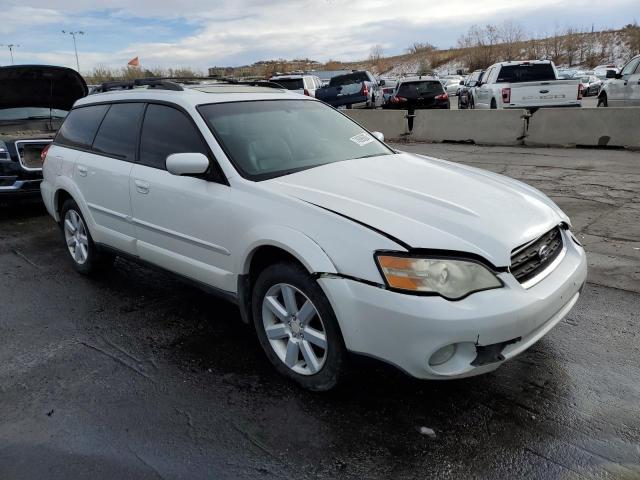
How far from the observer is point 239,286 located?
328cm

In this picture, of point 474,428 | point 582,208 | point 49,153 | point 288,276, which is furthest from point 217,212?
point 582,208

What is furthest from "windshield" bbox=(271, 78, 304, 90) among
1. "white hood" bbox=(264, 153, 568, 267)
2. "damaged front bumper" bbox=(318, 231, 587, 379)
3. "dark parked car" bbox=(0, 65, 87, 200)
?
"damaged front bumper" bbox=(318, 231, 587, 379)

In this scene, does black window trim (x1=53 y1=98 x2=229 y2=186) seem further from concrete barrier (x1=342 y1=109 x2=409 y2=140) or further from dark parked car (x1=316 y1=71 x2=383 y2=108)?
dark parked car (x1=316 y1=71 x2=383 y2=108)

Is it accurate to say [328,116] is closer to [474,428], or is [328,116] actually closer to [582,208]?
[474,428]

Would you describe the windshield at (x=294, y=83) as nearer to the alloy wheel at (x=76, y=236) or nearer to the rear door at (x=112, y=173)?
the alloy wheel at (x=76, y=236)

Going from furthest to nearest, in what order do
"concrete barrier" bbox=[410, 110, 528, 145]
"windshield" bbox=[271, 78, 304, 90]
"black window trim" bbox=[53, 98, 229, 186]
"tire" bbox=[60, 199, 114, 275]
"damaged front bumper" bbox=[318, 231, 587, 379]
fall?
"windshield" bbox=[271, 78, 304, 90] → "concrete barrier" bbox=[410, 110, 528, 145] → "tire" bbox=[60, 199, 114, 275] → "black window trim" bbox=[53, 98, 229, 186] → "damaged front bumper" bbox=[318, 231, 587, 379]

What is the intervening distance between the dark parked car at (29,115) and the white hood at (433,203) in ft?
17.3

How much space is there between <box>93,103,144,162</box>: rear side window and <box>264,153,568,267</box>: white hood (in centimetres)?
158

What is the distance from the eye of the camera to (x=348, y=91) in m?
19.5

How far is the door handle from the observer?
3.91m

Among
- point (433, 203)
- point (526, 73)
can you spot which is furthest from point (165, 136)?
point (526, 73)

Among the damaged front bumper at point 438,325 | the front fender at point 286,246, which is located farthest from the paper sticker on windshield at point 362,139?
the damaged front bumper at point 438,325

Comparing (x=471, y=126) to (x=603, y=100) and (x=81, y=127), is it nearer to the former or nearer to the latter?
(x=603, y=100)

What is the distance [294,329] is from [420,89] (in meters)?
16.3
